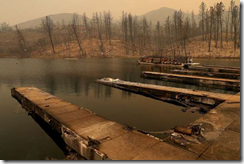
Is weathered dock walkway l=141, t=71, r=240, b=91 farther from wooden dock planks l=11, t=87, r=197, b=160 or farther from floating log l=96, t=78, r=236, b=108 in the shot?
wooden dock planks l=11, t=87, r=197, b=160

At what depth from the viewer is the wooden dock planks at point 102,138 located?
6.79 meters

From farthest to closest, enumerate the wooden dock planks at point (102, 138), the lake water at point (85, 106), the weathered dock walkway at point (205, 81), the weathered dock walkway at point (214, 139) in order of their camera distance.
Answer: the weathered dock walkway at point (205, 81)
the lake water at point (85, 106)
the wooden dock planks at point (102, 138)
the weathered dock walkway at point (214, 139)

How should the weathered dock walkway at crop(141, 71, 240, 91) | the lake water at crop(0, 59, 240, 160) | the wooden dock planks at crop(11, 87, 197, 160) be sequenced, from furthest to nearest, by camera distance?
the weathered dock walkway at crop(141, 71, 240, 91)
the lake water at crop(0, 59, 240, 160)
the wooden dock planks at crop(11, 87, 197, 160)

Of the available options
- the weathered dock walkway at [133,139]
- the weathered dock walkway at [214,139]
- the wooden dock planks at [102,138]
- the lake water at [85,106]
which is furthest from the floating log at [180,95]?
the wooden dock planks at [102,138]

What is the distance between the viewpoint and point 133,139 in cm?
816

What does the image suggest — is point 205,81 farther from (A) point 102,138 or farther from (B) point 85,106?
(A) point 102,138

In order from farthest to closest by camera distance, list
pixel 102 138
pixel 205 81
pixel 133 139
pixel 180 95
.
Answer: pixel 205 81 < pixel 180 95 < pixel 102 138 < pixel 133 139

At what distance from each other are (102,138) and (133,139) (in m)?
1.41

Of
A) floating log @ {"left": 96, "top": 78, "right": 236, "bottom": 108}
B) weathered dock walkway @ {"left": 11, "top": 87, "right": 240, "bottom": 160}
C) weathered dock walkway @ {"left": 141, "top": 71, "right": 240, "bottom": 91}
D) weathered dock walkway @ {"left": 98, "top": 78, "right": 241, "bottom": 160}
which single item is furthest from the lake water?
weathered dock walkway @ {"left": 141, "top": 71, "right": 240, "bottom": 91}

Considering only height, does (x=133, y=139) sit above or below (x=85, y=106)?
above

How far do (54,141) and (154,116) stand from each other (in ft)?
24.7

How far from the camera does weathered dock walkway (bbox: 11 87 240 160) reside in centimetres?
672

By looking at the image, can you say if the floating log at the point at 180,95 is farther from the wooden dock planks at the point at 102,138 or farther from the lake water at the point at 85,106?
the wooden dock planks at the point at 102,138

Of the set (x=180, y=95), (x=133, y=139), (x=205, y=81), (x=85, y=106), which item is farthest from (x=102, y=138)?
(x=205, y=81)
